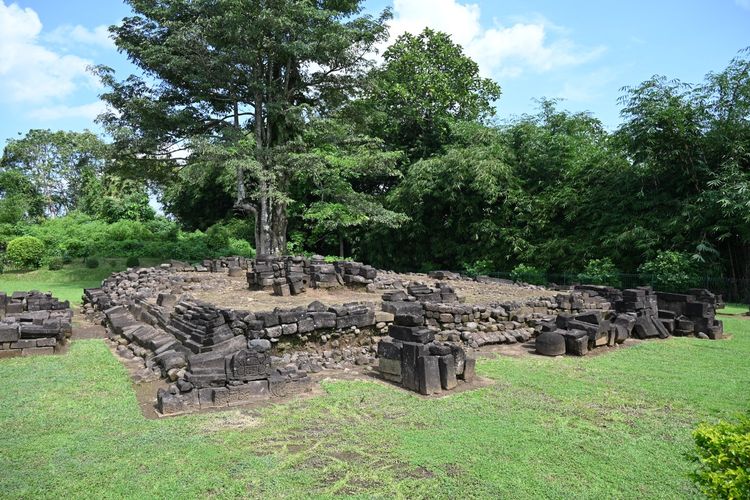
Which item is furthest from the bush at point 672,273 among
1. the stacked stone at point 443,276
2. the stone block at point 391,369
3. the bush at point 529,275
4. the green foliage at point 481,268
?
the stone block at point 391,369

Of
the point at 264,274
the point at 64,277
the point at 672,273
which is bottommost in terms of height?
the point at 672,273

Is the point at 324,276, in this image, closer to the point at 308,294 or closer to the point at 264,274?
the point at 308,294

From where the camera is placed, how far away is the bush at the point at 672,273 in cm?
1752

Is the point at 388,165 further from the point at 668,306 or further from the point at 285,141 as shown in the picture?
the point at 668,306

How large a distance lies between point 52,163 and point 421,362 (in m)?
46.2

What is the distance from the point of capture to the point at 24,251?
78.4ft

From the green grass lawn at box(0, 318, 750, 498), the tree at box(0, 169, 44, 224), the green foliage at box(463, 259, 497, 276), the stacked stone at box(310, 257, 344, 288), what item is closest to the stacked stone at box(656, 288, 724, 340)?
the green grass lawn at box(0, 318, 750, 498)

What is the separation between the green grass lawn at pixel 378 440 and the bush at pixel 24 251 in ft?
61.6

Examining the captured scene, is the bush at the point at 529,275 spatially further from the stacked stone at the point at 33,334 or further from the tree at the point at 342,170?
the stacked stone at the point at 33,334

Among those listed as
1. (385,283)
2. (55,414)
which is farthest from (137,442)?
(385,283)

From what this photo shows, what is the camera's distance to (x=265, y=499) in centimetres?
429

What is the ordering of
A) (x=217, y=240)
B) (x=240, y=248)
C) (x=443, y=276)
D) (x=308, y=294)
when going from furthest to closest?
(x=240, y=248) < (x=217, y=240) < (x=443, y=276) < (x=308, y=294)

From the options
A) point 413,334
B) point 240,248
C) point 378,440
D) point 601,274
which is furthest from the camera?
point 240,248

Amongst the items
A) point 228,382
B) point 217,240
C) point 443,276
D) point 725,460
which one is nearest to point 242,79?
point 217,240
